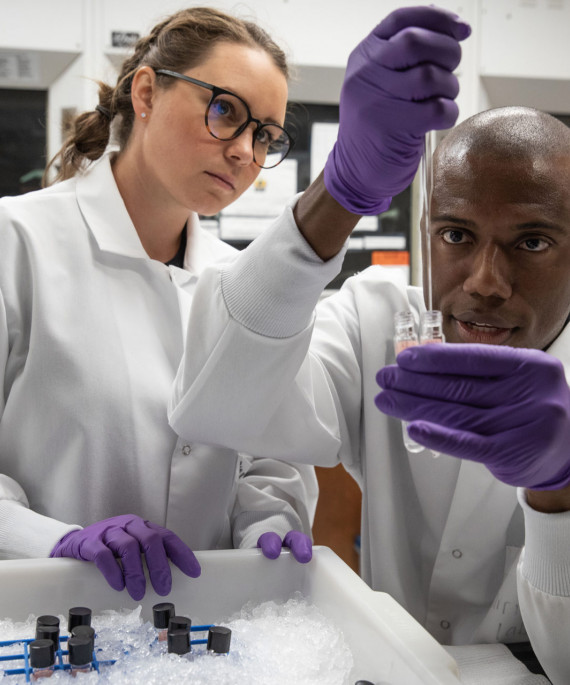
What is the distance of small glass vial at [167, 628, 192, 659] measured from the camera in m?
0.89

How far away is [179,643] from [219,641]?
47 millimetres

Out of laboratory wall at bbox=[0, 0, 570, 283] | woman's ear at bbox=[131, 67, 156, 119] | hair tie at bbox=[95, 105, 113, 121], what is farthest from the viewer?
laboratory wall at bbox=[0, 0, 570, 283]

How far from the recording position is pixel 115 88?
5.59ft

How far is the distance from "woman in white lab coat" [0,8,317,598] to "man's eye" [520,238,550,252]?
58 cm

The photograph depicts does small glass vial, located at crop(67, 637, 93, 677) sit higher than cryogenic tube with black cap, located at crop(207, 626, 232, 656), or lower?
higher

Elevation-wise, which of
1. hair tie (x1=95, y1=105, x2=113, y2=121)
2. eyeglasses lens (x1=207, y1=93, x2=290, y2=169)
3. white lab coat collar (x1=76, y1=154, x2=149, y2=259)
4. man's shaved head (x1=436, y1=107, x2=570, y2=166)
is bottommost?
white lab coat collar (x1=76, y1=154, x2=149, y2=259)

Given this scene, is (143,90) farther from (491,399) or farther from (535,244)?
(491,399)

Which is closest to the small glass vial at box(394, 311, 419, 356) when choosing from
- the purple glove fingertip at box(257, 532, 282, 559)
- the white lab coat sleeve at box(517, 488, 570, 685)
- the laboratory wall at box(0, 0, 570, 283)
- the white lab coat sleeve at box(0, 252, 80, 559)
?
the white lab coat sleeve at box(517, 488, 570, 685)

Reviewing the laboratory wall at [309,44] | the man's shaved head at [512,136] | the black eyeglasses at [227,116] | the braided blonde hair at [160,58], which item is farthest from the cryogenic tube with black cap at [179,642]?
the laboratory wall at [309,44]

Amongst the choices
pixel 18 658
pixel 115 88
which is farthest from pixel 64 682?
pixel 115 88

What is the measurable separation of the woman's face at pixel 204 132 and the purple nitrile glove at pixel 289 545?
28.0 inches

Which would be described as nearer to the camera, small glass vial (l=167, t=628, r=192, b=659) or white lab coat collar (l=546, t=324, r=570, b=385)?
small glass vial (l=167, t=628, r=192, b=659)

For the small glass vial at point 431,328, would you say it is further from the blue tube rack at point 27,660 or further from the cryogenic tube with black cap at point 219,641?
the blue tube rack at point 27,660

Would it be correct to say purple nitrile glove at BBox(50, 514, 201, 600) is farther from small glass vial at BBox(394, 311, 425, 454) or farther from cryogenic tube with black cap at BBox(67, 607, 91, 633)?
small glass vial at BBox(394, 311, 425, 454)
